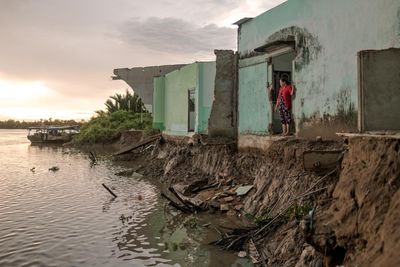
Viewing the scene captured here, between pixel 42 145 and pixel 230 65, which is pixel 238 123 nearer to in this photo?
pixel 230 65

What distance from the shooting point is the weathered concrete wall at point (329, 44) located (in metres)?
7.93

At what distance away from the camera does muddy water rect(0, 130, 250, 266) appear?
314 inches

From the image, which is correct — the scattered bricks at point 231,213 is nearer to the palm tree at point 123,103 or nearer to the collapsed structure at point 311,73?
the collapsed structure at point 311,73

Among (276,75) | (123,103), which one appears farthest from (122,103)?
(276,75)

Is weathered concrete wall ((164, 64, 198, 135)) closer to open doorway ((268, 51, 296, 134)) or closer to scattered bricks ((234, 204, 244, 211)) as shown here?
open doorway ((268, 51, 296, 134))

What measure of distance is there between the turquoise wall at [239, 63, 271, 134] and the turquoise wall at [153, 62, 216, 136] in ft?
9.10

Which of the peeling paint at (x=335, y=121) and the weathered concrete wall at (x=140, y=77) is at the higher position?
the weathered concrete wall at (x=140, y=77)

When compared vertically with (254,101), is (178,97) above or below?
above

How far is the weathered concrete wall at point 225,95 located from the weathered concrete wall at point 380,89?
897cm

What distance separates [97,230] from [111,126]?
95.3 ft

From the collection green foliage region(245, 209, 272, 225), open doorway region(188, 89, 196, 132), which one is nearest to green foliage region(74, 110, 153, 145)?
open doorway region(188, 89, 196, 132)

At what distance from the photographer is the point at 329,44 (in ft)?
30.7

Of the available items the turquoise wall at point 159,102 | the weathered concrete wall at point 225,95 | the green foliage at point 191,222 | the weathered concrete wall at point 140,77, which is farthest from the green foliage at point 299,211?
the weathered concrete wall at point 140,77

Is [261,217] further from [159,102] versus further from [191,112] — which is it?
[159,102]
